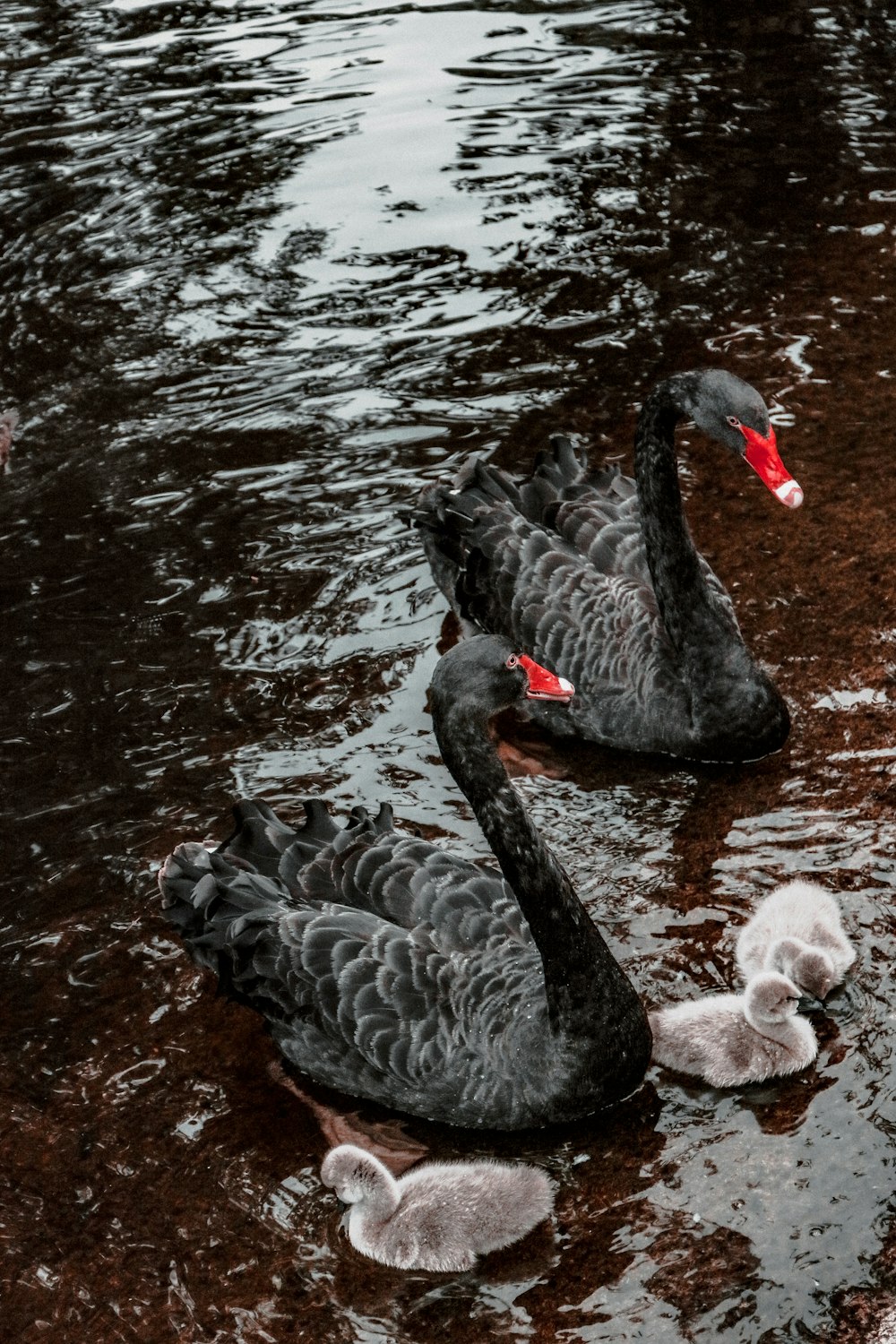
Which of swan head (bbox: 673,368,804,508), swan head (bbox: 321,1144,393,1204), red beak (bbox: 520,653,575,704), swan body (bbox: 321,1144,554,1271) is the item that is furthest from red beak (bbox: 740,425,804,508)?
swan head (bbox: 321,1144,393,1204)

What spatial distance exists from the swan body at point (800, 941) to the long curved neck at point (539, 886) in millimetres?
509

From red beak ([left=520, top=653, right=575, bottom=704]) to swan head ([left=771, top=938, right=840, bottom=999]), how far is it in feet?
2.91

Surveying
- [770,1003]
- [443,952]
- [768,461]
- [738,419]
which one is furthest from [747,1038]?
Result: [738,419]

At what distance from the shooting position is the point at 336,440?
7676 millimetres

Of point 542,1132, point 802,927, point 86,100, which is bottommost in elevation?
point 542,1132

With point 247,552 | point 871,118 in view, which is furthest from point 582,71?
point 247,552

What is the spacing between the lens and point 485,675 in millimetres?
4230

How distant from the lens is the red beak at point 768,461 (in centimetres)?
526

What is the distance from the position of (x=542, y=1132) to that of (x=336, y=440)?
13.3 ft

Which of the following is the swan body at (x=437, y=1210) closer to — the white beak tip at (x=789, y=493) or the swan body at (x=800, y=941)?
the swan body at (x=800, y=941)

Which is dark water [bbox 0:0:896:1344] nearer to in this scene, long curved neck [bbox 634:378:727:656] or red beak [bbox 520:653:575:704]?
long curved neck [bbox 634:378:727:656]

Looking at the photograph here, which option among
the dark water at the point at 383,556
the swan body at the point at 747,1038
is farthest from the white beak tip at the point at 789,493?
the swan body at the point at 747,1038

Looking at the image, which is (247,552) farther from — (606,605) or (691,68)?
(691,68)

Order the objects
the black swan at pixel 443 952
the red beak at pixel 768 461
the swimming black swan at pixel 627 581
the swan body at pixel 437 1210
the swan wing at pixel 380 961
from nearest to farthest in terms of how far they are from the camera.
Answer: the swan body at pixel 437 1210 < the black swan at pixel 443 952 < the swan wing at pixel 380 961 < the red beak at pixel 768 461 < the swimming black swan at pixel 627 581
